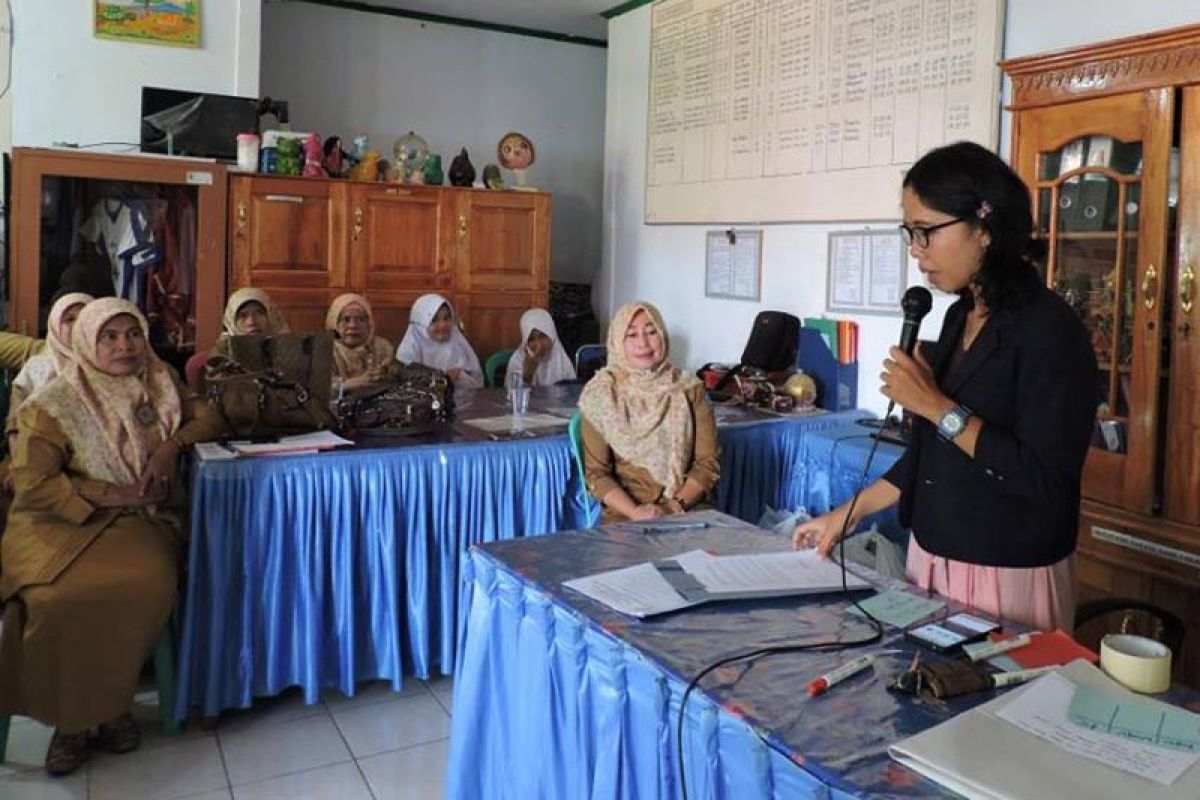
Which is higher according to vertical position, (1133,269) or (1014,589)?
(1133,269)

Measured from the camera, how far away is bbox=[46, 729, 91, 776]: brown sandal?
2.56 meters

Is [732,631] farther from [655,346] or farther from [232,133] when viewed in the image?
[232,133]

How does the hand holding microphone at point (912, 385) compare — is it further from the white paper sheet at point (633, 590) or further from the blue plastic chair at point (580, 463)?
the blue plastic chair at point (580, 463)

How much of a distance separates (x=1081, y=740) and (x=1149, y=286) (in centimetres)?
201

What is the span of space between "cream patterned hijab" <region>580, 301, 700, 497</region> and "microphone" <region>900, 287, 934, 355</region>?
A: 146 cm

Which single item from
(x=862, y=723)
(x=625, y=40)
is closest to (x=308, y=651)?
(x=862, y=723)

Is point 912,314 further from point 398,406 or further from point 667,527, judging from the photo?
point 398,406

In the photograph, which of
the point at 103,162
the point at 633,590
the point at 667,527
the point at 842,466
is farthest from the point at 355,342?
the point at 633,590

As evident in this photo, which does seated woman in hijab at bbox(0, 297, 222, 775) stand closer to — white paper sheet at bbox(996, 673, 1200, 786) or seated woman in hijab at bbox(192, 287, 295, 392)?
seated woman in hijab at bbox(192, 287, 295, 392)

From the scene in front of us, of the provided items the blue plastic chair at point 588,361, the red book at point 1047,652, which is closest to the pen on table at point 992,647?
the red book at point 1047,652

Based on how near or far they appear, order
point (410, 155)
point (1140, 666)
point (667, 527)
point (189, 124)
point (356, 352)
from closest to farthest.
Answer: point (1140, 666)
point (667, 527)
point (356, 352)
point (189, 124)
point (410, 155)

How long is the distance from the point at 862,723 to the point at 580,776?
0.53 metres

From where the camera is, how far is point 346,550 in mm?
2896

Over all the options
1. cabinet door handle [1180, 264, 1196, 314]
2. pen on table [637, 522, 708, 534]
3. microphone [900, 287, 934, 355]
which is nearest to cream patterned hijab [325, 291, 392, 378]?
pen on table [637, 522, 708, 534]
